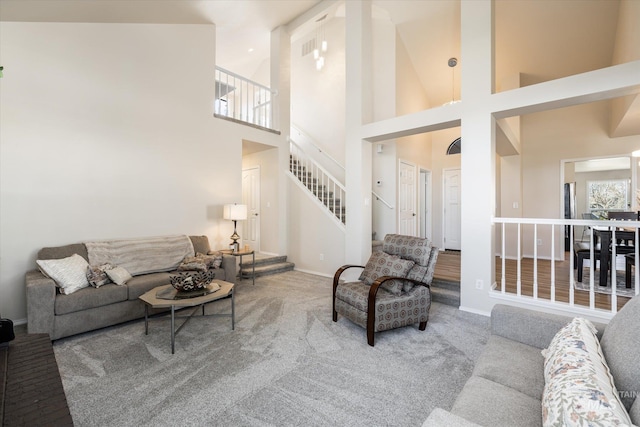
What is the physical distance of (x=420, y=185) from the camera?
688 centimetres

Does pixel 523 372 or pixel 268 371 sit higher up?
pixel 523 372

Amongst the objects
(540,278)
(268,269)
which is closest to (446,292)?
(540,278)

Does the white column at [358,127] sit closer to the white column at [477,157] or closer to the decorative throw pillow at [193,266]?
the white column at [477,157]

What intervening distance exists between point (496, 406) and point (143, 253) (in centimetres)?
402

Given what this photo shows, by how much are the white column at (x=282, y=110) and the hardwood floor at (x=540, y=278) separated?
3.05m

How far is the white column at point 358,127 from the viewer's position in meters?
4.46

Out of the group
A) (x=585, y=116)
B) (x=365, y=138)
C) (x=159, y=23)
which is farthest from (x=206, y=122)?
(x=585, y=116)

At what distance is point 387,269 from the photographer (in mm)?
3080

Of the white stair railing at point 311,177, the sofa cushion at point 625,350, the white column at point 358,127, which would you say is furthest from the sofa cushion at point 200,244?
the sofa cushion at point 625,350

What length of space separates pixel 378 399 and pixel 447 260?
14.0ft

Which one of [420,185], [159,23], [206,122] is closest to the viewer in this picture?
[159,23]

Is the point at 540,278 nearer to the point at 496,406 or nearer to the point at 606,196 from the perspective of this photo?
the point at 496,406

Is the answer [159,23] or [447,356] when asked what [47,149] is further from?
[447,356]

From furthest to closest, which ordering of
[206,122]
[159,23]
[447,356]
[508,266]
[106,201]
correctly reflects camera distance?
[508,266] → [206,122] → [159,23] → [106,201] → [447,356]
